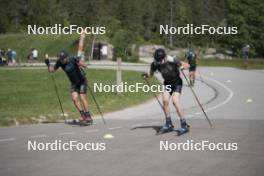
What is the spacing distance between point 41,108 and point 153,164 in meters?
10.5

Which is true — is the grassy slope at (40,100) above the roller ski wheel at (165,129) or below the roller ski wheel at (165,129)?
below

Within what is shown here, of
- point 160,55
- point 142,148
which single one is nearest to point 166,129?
point 160,55

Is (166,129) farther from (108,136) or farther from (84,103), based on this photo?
(84,103)

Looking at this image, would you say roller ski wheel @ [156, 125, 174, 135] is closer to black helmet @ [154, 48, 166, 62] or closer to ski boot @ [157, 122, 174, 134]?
ski boot @ [157, 122, 174, 134]

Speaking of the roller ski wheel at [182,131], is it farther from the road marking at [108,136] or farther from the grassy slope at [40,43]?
the grassy slope at [40,43]

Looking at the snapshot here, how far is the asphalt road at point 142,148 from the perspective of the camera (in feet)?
30.9

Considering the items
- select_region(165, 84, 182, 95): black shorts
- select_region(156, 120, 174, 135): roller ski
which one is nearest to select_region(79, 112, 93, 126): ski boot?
select_region(156, 120, 174, 135): roller ski

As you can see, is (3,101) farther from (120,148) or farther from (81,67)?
(120,148)

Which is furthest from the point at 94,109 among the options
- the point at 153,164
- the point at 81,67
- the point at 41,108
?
the point at 153,164

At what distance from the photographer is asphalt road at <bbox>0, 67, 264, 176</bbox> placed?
9.41 meters

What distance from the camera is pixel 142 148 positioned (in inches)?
452

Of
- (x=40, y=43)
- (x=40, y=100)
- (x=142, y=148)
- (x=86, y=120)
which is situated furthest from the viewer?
(x=40, y=43)

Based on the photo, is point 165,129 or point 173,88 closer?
point 165,129

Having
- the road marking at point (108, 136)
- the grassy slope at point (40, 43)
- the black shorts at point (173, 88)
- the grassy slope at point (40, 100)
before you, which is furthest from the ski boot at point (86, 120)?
the grassy slope at point (40, 43)
